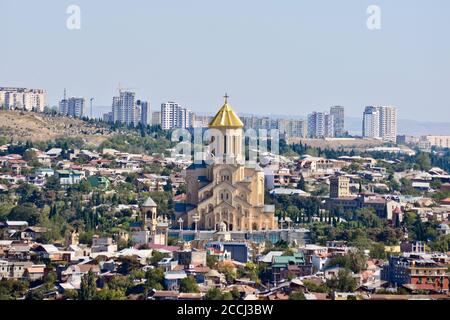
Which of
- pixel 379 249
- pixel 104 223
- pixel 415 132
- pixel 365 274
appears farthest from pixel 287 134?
pixel 365 274

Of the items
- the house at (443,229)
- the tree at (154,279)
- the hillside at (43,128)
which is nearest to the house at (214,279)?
the tree at (154,279)

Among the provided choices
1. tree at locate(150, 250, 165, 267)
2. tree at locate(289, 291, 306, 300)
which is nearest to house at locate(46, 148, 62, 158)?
tree at locate(150, 250, 165, 267)

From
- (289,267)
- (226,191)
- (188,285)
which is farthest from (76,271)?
(226,191)

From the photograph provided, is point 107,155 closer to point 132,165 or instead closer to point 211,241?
point 132,165

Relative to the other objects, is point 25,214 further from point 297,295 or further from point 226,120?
point 297,295

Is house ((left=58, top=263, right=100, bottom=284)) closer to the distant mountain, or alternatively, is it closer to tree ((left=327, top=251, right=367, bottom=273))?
tree ((left=327, top=251, right=367, bottom=273))

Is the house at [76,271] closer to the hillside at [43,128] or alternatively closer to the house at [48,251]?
the house at [48,251]
